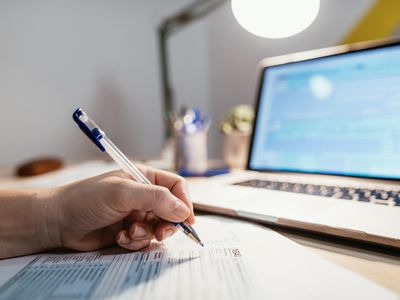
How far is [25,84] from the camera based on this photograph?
120 cm

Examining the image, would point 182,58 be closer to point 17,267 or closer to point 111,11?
point 111,11

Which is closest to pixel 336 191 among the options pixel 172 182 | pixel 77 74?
pixel 172 182

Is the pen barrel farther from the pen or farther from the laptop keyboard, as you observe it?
the laptop keyboard

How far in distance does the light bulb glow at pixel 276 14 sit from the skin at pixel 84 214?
1.50 feet

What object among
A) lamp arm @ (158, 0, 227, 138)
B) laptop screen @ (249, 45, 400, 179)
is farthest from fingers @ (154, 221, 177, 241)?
lamp arm @ (158, 0, 227, 138)

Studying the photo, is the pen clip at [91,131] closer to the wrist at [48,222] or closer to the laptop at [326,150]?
the wrist at [48,222]

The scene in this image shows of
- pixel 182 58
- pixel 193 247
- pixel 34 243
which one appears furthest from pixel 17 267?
pixel 182 58

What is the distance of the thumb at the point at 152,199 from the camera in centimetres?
39

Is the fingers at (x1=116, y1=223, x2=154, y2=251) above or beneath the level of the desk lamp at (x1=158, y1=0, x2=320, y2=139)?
beneath

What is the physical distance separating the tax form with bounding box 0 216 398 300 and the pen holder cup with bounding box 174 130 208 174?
1.64ft

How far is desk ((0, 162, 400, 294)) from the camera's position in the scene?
32cm

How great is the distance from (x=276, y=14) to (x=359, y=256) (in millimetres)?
495

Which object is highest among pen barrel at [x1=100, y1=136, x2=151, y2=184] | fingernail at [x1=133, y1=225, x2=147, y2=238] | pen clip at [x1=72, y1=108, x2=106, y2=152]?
pen clip at [x1=72, y1=108, x2=106, y2=152]

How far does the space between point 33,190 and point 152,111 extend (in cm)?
104
